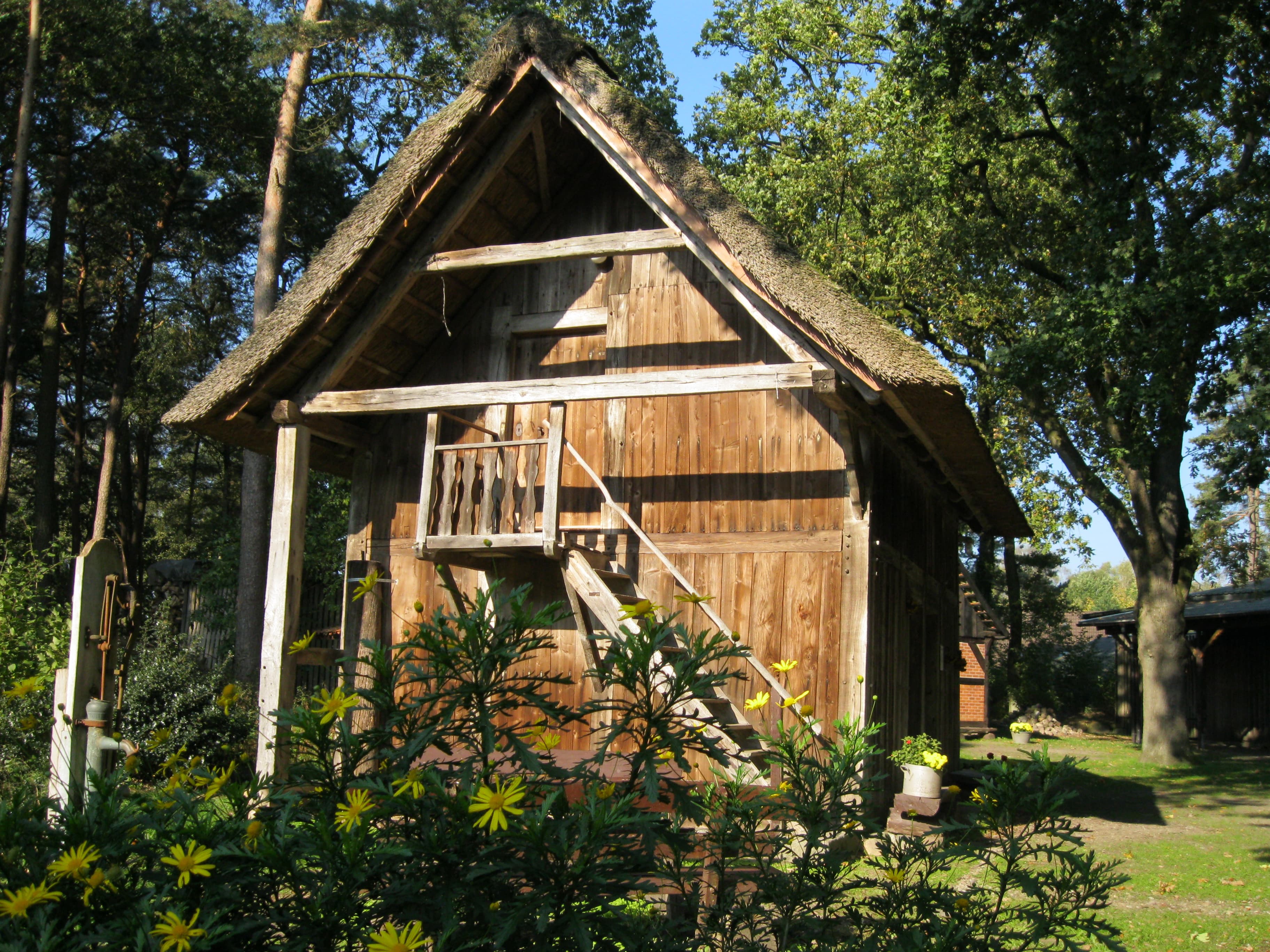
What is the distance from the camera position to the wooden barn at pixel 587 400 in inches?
323

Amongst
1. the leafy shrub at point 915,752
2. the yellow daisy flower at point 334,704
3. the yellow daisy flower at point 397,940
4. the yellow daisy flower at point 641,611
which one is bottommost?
the leafy shrub at point 915,752

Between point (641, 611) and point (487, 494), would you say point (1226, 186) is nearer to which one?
point (487, 494)

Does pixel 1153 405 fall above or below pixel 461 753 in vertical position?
above

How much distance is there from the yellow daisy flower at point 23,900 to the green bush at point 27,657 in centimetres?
661

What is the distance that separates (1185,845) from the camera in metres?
9.73

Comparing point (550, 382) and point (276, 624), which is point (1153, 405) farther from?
point (276, 624)

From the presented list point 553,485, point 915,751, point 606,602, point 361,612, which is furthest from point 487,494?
point 915,751

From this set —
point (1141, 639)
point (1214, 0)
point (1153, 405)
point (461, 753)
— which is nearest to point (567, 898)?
point (461, 753)

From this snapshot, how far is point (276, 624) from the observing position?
28.5 ft

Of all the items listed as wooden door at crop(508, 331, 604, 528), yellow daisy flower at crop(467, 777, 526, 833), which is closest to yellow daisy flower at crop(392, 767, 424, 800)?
yellow daisy flower at crop(467, 777, 526, 833)

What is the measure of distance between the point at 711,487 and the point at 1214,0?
16.9 ft

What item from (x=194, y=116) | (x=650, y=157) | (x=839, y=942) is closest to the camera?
(x=839, y=942)

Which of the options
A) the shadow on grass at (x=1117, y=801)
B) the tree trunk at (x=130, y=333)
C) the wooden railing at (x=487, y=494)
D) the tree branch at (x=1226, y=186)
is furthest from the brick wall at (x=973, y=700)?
Answer: the wooden railing at (x=487, y=494)

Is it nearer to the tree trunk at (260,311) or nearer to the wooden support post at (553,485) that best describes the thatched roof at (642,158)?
the wooden support post at (553,485)
